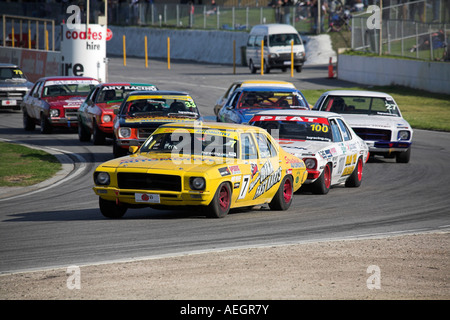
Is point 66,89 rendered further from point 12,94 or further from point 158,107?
point 158,107

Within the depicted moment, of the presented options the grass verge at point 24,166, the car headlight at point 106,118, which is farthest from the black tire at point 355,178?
the car headlight at point 106,118

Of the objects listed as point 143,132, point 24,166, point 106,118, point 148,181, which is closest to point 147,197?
point 148,181

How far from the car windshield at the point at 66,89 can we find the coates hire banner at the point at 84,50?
706 centimetres

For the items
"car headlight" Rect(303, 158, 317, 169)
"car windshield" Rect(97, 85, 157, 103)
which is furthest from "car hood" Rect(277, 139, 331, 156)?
"car windshield" Rect(97, 85, 157, 103)

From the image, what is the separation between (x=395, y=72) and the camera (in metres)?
39.8

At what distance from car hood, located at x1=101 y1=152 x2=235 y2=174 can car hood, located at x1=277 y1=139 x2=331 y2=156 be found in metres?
2.62

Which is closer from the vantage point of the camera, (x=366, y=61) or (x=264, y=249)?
(x=264, y=249)

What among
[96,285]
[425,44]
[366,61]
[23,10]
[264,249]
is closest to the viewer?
[96,285]

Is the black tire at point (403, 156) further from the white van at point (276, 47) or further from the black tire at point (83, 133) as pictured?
the white van at point (276, 47)

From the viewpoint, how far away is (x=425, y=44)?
127ft

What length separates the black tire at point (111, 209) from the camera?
469 inches

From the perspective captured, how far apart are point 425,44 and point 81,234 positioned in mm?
30294
